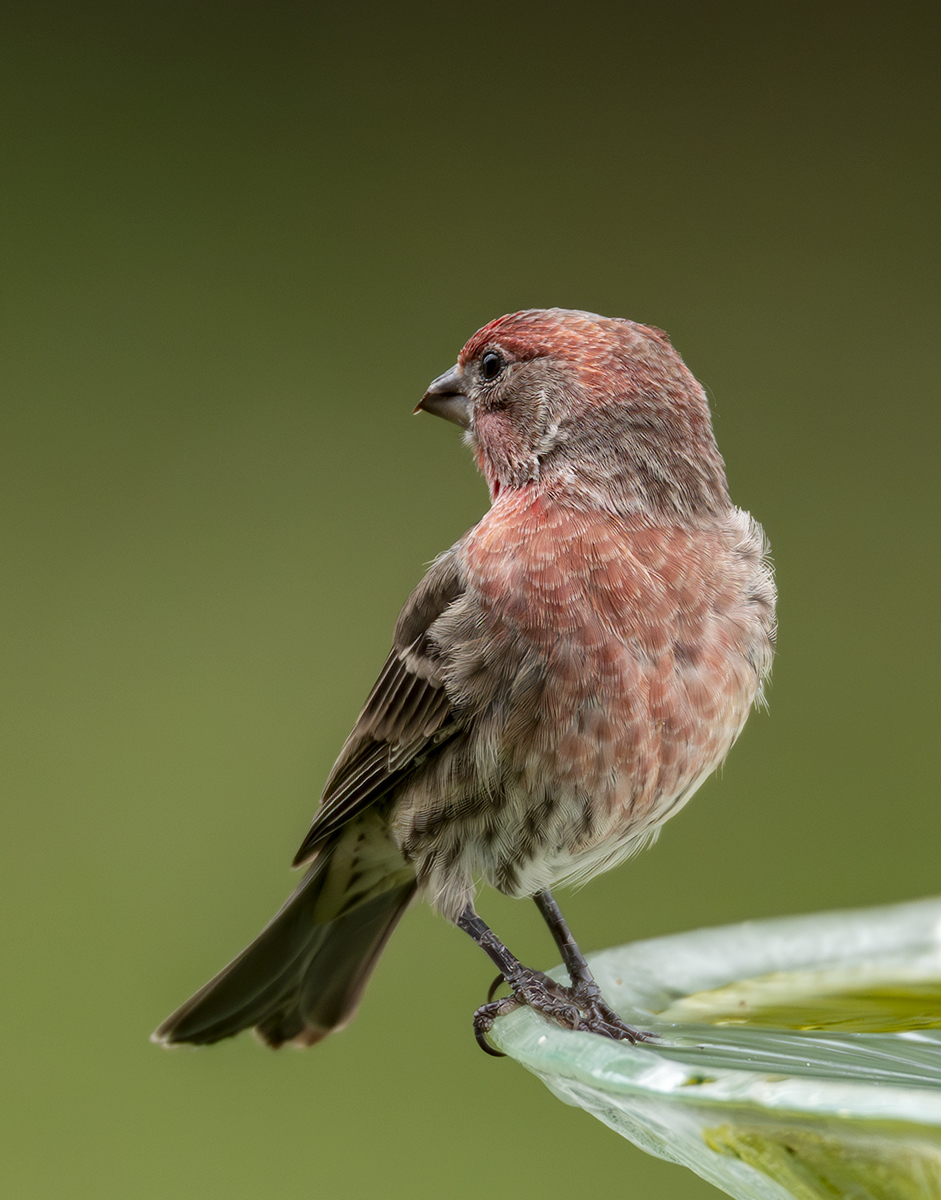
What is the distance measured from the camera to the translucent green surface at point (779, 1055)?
944mm

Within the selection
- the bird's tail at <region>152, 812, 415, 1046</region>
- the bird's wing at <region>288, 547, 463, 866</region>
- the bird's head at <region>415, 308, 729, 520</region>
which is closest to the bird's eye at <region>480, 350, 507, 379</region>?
the bird's head at <region>415, 308, 729, 520</region>

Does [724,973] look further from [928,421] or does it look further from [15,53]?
[15,53]

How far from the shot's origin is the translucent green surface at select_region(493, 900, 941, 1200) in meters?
0.94

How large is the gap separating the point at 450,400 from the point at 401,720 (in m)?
0.44

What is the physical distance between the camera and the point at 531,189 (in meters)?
4.09

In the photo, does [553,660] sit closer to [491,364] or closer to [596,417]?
[596,417]

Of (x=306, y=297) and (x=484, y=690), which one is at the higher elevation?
(x=306, y=297)

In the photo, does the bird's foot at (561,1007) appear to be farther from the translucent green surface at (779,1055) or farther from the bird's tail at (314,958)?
the bird's tail at (314,958)

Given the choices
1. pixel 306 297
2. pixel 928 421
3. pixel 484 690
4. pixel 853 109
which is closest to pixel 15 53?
pixel 306 297

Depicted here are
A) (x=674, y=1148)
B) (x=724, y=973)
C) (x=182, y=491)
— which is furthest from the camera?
(x=182, y=491)

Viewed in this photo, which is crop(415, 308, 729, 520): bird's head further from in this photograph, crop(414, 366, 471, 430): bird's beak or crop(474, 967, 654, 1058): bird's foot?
crop(474, 967, 654, 1058): bird's foot

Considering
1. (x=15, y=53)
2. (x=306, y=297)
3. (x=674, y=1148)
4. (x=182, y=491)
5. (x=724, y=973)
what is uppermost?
(x=15, y=53)

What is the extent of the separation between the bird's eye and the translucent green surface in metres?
0.73

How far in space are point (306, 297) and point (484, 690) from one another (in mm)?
2624
